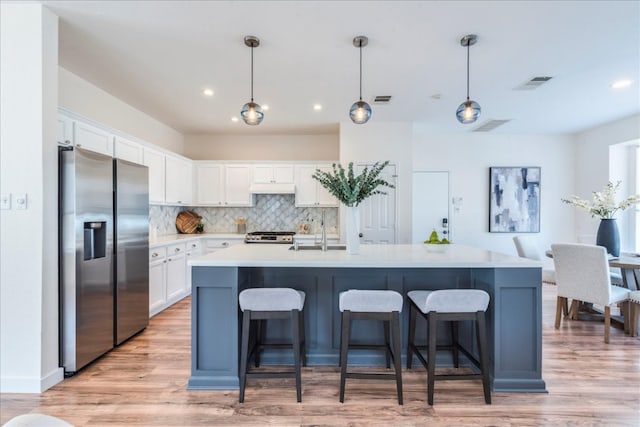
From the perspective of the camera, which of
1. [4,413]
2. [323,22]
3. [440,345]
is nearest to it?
[4,413]

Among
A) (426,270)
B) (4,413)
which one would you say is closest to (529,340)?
(426,270)

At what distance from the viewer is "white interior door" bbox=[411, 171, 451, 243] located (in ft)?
20.6

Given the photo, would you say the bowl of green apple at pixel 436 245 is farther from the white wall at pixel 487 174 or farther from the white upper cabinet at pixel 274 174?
the white wall at pixel 487 174

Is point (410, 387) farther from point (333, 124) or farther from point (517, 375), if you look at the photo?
point (333, 124)

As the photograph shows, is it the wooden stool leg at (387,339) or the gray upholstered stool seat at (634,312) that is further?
the gray upholstered stool seat at (634,312)

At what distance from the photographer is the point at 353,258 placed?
253cm

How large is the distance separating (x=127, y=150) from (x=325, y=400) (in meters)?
3.42

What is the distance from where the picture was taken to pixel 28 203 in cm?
242

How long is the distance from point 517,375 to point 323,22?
3.05 m

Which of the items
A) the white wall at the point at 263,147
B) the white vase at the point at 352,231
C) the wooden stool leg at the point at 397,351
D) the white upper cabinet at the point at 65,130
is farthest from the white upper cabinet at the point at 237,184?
the wooden stool leg at the point at 397,351

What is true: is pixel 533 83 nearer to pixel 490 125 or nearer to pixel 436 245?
pixel 490 125

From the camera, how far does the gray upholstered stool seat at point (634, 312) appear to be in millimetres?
3420

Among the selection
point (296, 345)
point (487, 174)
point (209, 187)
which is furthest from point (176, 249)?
point (487, 174)

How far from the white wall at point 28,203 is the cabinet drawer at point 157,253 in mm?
1517
